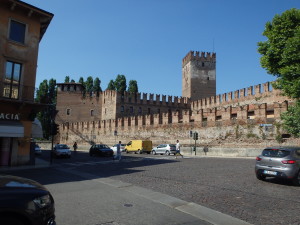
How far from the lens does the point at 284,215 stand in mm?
5594

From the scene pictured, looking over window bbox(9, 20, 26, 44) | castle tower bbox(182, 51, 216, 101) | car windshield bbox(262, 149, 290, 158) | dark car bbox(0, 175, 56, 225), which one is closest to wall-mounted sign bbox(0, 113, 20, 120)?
window bbox(9, 20, 26, 44)

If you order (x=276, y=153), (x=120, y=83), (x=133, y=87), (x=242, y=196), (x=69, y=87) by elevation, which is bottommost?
(x=242, y=196)

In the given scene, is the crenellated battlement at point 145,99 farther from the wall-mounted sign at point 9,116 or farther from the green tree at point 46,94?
the wall-mounted sign at point 9,116

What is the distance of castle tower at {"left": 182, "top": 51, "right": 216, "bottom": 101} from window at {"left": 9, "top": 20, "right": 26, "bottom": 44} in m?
59.0

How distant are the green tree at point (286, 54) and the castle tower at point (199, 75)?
5500 cm

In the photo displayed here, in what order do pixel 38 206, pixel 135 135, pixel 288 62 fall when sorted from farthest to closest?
1. pixel 135 135
2. pixel 288 62
3. pixel 38 206

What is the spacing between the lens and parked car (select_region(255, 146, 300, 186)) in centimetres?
910

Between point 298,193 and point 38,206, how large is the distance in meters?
7.95

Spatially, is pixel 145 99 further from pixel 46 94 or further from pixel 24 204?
pixel 24 204

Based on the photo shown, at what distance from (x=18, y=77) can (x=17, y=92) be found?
1.06 m

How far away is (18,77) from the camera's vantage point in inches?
637

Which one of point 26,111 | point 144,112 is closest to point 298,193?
point 26,111

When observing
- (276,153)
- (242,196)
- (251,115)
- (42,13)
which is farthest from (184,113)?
(242,196)

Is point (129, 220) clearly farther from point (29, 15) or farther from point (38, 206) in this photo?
point (29, 15)
